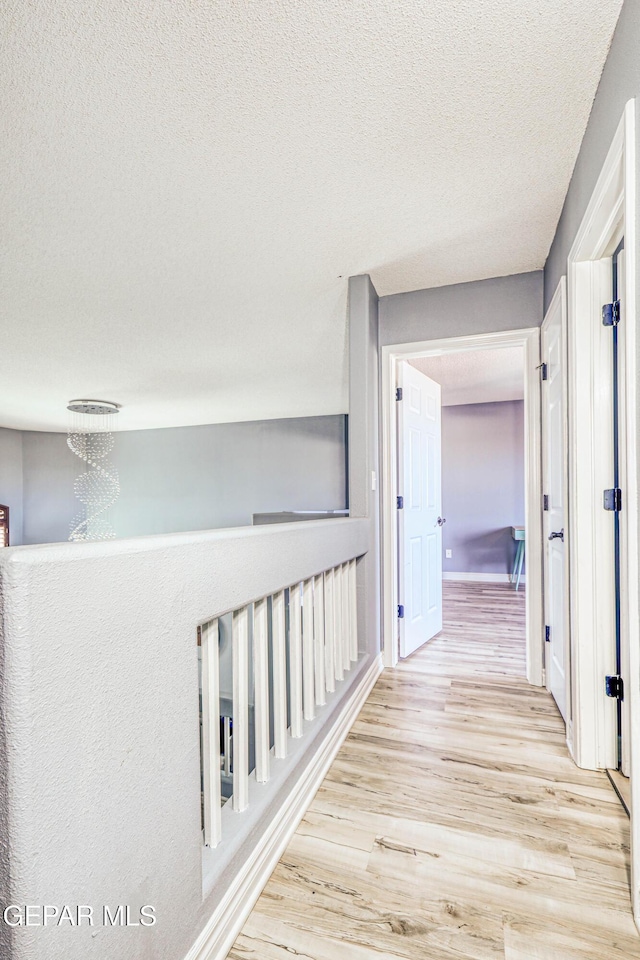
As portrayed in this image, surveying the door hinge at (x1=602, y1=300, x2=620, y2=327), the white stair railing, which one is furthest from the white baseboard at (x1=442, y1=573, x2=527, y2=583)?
the door hinge at (x1=602, y1=300, x2=620, y2=327)

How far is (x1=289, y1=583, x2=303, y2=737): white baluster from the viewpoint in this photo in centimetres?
172

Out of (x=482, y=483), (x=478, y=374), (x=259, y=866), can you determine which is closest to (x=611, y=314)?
(x=259, y=866)

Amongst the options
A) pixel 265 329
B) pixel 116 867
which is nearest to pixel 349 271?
pixel 265 329

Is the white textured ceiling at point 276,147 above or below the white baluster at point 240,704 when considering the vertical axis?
above

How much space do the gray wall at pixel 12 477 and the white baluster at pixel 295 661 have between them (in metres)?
8.01

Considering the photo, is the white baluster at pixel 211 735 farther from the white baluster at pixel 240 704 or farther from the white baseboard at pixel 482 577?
the white baseboard at pixel 482 577

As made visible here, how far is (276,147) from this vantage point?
173cm

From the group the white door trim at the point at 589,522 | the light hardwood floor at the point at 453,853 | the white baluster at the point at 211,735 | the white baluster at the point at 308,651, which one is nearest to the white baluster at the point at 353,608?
the light hardwood floor at the point at 453,853

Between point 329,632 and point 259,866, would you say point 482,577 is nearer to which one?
point 329,632

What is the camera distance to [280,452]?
7.34m

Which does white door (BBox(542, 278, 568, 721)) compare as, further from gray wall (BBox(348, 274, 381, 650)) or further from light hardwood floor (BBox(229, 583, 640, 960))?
gray wall (BBox(348, 274, 381, 650))

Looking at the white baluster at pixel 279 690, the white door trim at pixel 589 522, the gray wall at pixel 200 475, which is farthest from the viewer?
the gray wall at pixel 200 475

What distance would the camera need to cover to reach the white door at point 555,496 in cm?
210

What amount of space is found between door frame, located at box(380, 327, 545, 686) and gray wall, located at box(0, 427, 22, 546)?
24.5 feet
